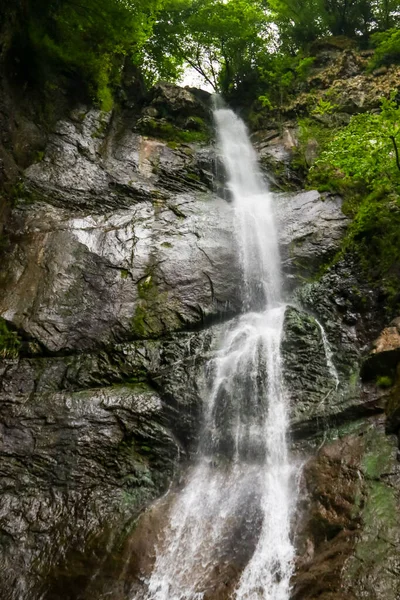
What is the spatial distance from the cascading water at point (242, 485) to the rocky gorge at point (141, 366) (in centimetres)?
23

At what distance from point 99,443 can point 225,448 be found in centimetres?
216

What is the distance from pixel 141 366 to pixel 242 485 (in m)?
2.92

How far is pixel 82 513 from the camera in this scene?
6309 mm

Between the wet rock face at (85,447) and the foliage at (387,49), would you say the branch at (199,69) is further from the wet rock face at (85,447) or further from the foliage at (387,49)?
the wet rock face at (85,447)

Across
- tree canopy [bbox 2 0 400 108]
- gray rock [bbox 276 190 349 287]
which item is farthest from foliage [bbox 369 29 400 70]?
gray rock [bbox 276 190 349 287]

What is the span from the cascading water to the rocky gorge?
226 millimetres

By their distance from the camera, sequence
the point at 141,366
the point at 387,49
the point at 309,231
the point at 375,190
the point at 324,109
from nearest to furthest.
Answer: the point at 141,366, the point at 375,190, the point at 309,231, the point at 324,109, the point at 387,49

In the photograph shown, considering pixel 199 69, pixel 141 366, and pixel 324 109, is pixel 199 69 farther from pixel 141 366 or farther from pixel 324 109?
pixel 141 366

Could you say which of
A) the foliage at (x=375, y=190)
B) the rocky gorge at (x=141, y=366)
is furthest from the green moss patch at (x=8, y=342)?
the foliage at (x=375, y=190)

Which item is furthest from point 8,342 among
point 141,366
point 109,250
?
point 109,250

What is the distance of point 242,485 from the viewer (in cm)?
663

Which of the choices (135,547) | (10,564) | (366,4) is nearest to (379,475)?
(135,547)

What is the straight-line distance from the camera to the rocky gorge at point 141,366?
18.4 feet

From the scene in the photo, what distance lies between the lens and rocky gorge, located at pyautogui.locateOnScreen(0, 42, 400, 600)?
5.59 meters
